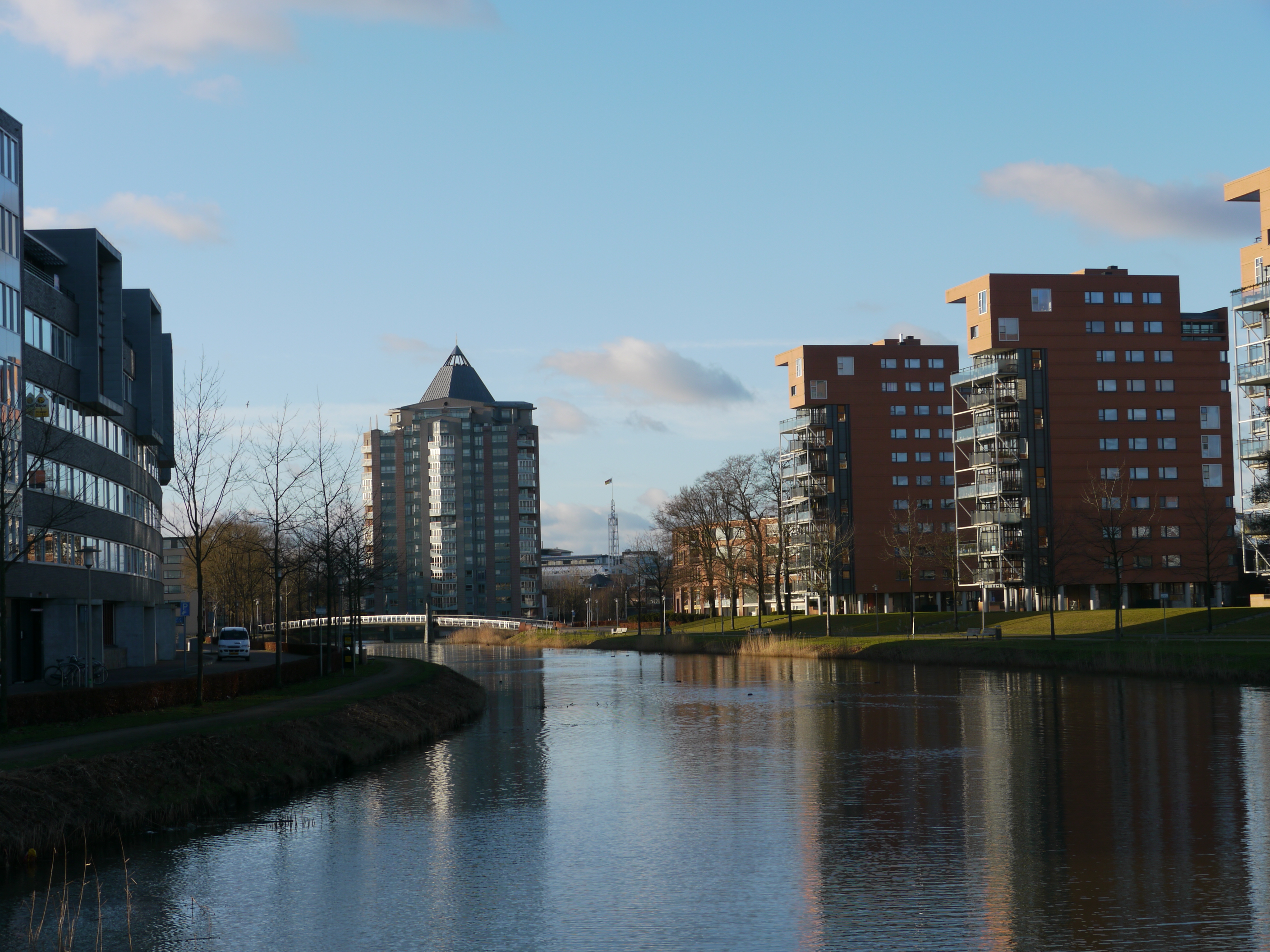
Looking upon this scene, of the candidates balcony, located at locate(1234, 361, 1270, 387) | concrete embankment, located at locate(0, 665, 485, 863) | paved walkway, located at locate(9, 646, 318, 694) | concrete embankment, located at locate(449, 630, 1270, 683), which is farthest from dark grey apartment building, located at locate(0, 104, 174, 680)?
balcony, located at locate(1234, 361, 1270, 387)

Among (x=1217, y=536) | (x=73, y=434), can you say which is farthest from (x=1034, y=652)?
(x=1217, y=536)

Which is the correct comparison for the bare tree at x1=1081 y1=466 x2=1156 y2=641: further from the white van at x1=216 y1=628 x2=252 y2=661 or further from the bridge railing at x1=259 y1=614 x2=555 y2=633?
the bridge railing at x1=259 y1=614 x2=555 y2=633

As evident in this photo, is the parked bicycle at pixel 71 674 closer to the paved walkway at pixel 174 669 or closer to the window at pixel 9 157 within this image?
the paved walkway at pixel 174 669

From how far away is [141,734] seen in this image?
32.5 metres

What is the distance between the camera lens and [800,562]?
5768 inches

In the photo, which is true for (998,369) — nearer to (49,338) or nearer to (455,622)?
(49,338)

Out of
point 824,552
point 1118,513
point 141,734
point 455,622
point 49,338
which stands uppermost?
point 49,338

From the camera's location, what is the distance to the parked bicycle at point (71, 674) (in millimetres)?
49594

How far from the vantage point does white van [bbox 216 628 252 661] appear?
84.6 meters

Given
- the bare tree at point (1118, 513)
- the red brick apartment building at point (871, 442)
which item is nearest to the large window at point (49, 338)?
the bare tree at point (1118, 513)

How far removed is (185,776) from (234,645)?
5848 centimetres

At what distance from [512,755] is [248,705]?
386 inches

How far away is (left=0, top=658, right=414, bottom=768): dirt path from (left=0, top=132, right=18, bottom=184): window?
77.3ft

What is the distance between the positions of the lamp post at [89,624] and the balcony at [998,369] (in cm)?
8361
